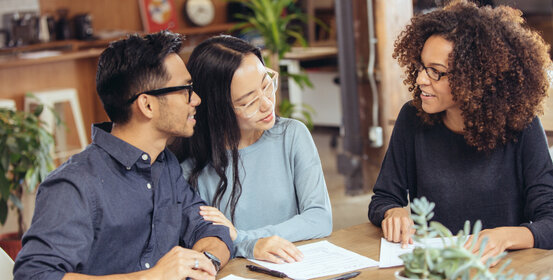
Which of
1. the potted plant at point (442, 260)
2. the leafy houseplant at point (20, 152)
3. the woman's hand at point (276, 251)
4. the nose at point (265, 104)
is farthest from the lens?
the leafy houseplant at point (20, 152)

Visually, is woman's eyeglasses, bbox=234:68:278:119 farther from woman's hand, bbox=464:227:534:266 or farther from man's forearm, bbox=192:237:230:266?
woman's hand, bbox=464:227:534:266

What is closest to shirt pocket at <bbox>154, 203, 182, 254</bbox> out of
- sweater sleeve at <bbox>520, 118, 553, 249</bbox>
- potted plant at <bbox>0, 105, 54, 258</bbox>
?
sweater sleeve at <bbox>520, 118, 553, 249</bbox>

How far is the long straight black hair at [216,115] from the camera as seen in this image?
198cm

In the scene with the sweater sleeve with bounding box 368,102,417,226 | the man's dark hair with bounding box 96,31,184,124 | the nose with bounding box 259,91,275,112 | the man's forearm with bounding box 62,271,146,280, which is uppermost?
the man's dark hair with bounding box 96,31,184,124

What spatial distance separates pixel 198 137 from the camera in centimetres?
207

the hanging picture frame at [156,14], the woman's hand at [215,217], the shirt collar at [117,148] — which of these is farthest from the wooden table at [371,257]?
the hanging picture frame at [156,14]

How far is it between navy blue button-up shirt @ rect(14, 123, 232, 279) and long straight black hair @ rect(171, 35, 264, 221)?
17 cm

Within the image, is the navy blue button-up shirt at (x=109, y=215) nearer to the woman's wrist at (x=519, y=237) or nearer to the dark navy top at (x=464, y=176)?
the dark navy top at (x=464, y=176)

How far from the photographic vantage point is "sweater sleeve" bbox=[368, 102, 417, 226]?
202cm

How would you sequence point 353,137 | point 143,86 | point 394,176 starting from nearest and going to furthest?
1. point 143,86
2. point 394,176
3. point 353,137

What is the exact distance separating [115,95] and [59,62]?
4231mm

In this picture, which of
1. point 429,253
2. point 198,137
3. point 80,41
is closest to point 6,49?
point 80,41

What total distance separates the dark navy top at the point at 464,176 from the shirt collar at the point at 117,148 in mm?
679

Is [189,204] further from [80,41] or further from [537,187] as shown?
[80,41]
